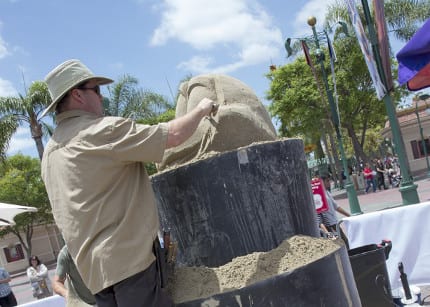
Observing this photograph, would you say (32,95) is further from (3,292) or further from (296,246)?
(296,246)

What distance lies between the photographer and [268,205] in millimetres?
2396

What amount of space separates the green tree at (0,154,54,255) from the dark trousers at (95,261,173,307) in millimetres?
30280

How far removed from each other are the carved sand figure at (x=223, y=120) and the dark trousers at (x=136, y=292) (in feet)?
2.43

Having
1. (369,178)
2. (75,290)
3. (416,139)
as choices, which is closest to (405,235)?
(75,290)

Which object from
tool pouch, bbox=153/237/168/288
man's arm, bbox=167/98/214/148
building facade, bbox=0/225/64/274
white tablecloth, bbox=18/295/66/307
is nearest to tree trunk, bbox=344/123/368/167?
white tablecloth, bbox=18/295/66/307

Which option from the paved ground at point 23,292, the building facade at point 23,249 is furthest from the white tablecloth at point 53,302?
the building facade at point 23,249

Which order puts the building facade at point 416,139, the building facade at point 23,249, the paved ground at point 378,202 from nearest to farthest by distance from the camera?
the paved ground at point 378,202 → the building facade at point 416,139 → the building facade at point 23,249

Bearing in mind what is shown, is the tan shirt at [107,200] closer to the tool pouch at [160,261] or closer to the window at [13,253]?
the tool pouch at [160,261]

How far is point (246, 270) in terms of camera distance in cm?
224

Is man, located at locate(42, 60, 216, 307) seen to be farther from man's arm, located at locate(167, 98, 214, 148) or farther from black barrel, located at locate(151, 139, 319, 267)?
black barrel, located at locate(151, 139, 319, 267)

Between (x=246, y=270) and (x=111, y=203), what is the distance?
734 millimetres

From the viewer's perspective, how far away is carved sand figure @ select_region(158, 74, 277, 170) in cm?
255

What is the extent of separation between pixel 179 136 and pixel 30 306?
4.03 meters

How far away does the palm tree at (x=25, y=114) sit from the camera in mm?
17406
